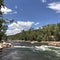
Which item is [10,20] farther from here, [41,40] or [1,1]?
[41,40]

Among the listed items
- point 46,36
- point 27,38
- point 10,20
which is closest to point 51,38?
point 46,36

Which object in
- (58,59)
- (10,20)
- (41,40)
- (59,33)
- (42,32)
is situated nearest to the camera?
(58,59)

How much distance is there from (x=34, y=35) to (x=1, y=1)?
143m

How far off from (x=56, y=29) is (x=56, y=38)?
24.1 feet

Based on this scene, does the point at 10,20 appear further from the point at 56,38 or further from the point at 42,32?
the point at 42,32

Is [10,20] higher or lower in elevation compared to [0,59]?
higher

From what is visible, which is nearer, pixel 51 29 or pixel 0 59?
pixel 0 59

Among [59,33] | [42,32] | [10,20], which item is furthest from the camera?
[42,32]

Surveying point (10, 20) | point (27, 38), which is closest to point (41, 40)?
point (27, 38)

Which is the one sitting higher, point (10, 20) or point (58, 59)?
point (10, 20)

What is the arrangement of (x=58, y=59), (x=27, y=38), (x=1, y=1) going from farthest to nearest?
(x=27, y=38), (x=58, y=59), (x=1, y=1)

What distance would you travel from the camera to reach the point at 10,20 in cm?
4169

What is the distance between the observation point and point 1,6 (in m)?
33.7

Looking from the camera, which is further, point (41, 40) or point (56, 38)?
point (41, 40)
